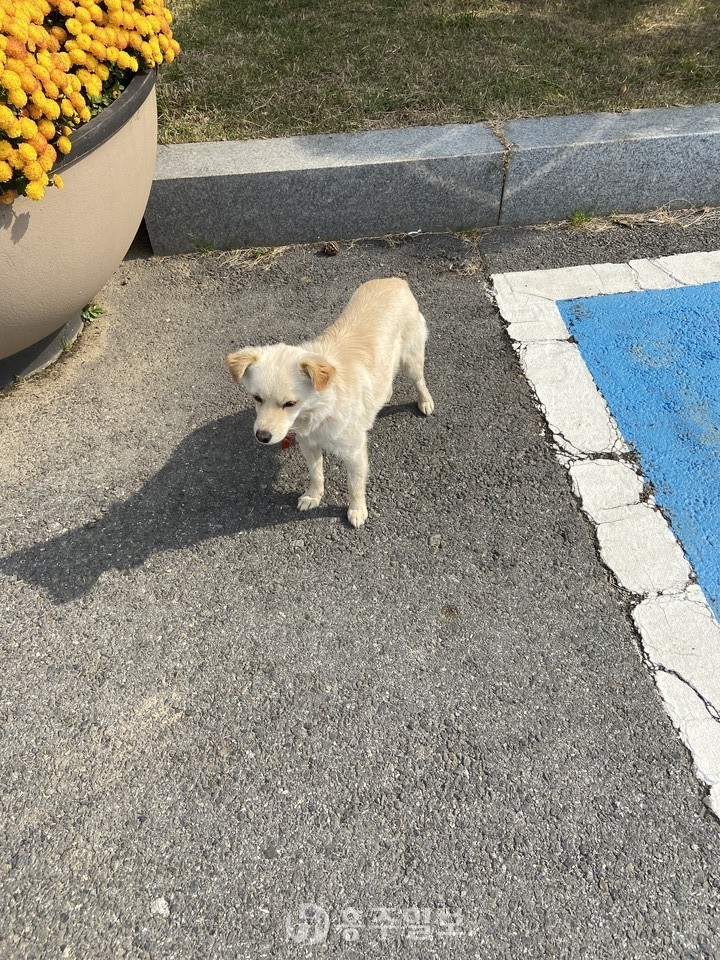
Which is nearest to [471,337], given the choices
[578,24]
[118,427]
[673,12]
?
[118,427]

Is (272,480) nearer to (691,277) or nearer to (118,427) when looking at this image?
(118,427)

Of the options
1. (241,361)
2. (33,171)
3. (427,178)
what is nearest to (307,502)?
(241,361)

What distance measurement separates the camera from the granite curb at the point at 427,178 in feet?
13.8

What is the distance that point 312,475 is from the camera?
3.14 m

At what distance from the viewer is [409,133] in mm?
4488

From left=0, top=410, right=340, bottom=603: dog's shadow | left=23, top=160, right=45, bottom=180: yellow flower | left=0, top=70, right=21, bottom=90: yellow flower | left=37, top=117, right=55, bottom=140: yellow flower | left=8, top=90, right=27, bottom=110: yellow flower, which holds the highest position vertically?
left=0, top=70, right=21, bottom=90: yellow flower

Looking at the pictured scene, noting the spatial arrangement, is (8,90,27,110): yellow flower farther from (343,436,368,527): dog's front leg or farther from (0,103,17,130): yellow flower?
(343,436,368,527): dog's front leg

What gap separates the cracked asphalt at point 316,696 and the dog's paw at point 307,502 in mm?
48

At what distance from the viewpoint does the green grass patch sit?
15.5 feet

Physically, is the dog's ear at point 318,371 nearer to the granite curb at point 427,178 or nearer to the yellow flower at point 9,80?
the yellow flower at point 9,80

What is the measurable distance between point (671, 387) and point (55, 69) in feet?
11.2

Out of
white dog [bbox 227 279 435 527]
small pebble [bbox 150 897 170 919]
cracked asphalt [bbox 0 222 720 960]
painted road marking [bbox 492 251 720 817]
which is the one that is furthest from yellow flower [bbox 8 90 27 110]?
small pebble [bbox 150 897 170 919]

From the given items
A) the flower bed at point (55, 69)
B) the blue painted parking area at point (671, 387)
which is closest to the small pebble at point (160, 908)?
the blue painted parking area at point (671, 387)

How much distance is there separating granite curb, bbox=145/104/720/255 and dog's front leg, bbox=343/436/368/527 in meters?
2.20
